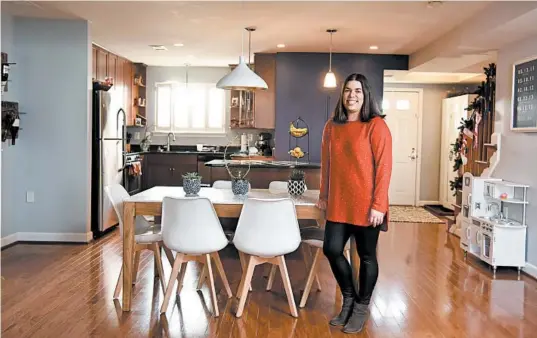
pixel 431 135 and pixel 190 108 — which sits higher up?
pixel 190 108

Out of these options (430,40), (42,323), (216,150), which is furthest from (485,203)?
(216,150)

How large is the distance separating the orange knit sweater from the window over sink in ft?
20.9

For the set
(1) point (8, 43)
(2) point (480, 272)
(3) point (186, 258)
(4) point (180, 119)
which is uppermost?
(1) point (8, 43)

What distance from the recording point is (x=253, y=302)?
3.77m

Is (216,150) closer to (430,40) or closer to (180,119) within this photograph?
(180,119)

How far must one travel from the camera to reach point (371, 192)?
3064 millimetres

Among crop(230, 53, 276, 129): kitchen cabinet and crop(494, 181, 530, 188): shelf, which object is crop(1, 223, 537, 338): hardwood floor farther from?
crop(230, 53, 276, 129): kitchen cabinet

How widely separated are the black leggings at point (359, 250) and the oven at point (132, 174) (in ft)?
14.6

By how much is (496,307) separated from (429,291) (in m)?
0.52

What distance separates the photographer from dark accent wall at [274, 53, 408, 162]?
7.36 metres

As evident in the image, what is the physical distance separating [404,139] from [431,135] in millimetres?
469

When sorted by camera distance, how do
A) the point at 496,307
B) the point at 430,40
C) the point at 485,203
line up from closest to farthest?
the point at 496,307 < the point at 485,203 < the point at 430,40

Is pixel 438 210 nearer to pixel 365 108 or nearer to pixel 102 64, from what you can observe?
pixel 102 64

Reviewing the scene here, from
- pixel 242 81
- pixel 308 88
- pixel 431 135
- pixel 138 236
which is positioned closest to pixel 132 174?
pixel 308 88
